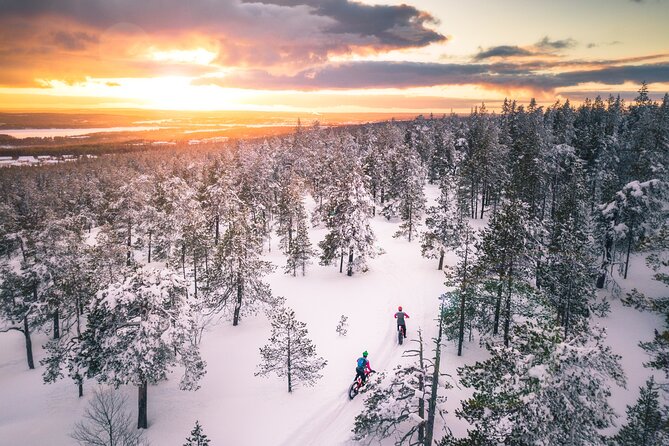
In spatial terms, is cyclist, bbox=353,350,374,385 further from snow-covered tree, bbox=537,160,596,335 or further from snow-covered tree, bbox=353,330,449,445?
snow-covered tree, bbox=537,160,596,335

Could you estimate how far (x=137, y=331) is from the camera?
1795cm

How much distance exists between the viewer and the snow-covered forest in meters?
12.9

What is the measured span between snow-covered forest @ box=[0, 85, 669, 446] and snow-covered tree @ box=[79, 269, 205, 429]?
0.10 metres

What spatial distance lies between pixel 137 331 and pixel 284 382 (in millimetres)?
9352

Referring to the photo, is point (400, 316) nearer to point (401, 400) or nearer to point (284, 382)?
point (284, 382)

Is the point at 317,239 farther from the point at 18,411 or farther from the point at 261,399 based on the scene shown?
the point at 18,411

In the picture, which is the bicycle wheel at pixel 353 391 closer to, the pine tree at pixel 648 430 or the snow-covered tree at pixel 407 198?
the pine tree at pixel 648 430

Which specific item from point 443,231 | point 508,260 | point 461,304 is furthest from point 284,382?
point 443,231

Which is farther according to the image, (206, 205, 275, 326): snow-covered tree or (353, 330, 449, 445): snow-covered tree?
(206, 205, 275, 326): snow-covered tree

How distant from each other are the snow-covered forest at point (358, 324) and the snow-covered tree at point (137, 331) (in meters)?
0.10

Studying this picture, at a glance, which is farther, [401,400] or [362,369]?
[362,369]

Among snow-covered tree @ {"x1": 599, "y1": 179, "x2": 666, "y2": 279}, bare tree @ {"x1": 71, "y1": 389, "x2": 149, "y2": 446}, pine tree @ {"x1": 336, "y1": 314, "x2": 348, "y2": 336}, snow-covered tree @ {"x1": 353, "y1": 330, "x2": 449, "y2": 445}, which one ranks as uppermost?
snow-covered tree @ {"x1": 599, "y1": 179, "x2": 666, "y2": 279}

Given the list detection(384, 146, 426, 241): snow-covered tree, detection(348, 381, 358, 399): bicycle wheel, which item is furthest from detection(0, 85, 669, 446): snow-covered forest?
detection(384, 146, 426, 241): snow-covered tree

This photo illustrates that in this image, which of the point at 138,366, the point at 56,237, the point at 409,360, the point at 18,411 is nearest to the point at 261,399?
the point at 138,366
